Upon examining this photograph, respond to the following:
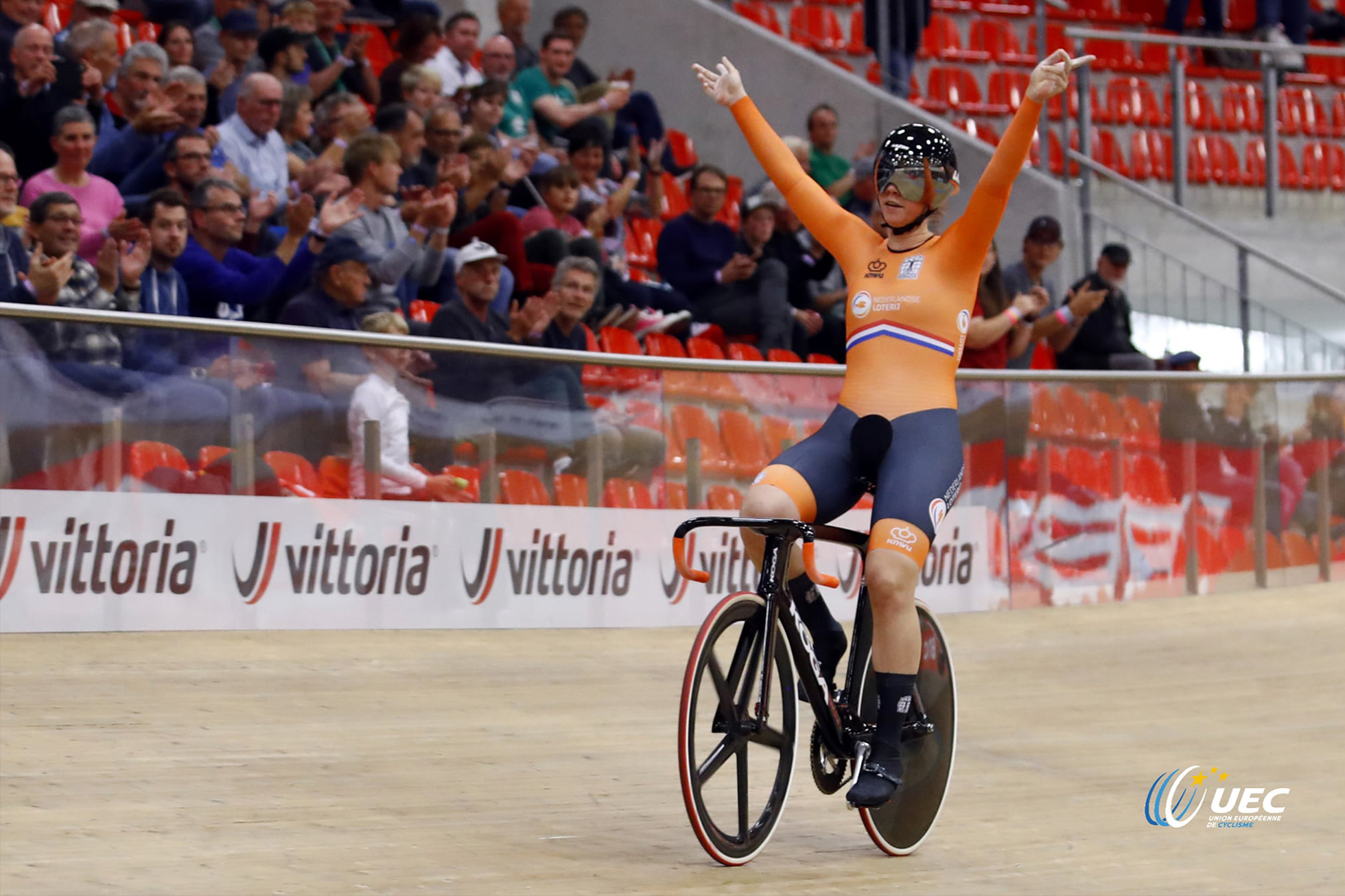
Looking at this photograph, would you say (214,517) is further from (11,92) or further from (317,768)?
(11,92)

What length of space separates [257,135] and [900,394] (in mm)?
5757

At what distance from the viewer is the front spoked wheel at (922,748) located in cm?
481

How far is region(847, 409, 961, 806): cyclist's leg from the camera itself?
4.53m

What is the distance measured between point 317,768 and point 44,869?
1361 mm

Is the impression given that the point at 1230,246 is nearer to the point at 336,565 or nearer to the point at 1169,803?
the point at 336,565

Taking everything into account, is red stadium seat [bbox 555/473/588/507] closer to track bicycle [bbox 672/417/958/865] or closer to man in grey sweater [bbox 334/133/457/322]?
man in grey sweater [bbox 334/133/457/322]

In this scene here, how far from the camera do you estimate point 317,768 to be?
539 cm

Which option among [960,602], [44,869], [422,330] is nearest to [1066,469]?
[960,602]

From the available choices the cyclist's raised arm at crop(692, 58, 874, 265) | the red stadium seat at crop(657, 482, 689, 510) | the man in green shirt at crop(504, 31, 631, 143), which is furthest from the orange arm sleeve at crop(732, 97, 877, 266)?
the man in green shirt at crop(504, 31, 631, 143)

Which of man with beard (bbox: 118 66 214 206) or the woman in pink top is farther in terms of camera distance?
man with beard (bbox: 118 66 214 206)

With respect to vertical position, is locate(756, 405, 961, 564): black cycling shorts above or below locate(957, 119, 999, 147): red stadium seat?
below

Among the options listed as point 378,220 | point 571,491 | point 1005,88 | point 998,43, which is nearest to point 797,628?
point 571,491

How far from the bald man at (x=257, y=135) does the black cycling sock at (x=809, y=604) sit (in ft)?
17.9

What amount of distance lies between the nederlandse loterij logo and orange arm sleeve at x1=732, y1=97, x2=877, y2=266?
77.9 inches
